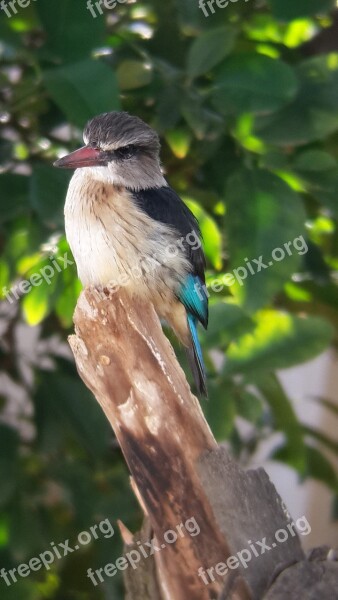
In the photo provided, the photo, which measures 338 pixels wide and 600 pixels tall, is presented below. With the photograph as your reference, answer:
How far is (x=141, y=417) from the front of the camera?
1239 millimetres

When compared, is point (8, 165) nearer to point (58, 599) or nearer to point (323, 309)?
point (323, 309)

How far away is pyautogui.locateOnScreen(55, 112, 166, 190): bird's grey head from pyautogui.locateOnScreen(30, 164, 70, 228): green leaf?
0.20 feet

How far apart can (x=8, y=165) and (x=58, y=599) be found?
1036 mm

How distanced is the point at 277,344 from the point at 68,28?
670 millimetres

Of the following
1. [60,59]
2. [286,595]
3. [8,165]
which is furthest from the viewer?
[8,165]

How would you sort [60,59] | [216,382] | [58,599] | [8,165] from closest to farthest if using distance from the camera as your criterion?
[60,59] < [216,382] < [8,165] < [58,599]

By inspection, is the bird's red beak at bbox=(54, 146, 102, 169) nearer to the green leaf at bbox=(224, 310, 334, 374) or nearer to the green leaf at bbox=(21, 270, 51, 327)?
the green leaf at bbox=(21, 270, 51, 327)

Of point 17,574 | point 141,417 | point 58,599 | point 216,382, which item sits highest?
point 141,417

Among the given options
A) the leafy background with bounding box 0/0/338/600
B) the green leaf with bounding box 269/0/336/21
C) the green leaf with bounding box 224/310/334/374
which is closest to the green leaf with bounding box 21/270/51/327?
the leafy background with bounding box 0/0/338/600

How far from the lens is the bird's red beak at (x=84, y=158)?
5.01 ft

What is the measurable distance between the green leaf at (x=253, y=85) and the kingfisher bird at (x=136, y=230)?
140mm

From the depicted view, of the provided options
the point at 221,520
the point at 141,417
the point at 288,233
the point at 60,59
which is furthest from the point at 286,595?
the point at 60,59

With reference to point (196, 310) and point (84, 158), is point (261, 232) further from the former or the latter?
point (84, 158)

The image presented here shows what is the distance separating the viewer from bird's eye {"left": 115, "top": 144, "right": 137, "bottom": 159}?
1661 mm
